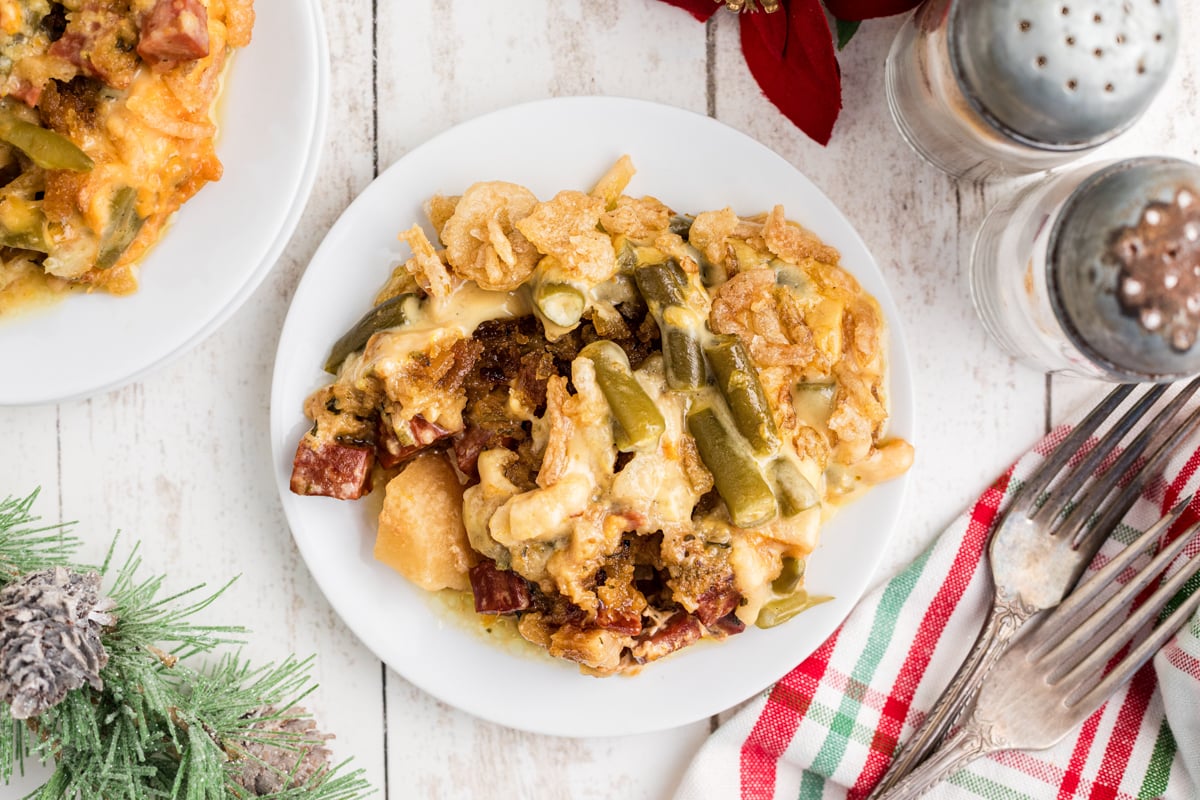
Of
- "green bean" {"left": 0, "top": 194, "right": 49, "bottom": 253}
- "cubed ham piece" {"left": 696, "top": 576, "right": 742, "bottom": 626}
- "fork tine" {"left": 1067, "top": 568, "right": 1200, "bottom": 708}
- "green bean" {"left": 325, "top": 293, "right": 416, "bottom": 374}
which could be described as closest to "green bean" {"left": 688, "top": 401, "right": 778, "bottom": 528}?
"cubed ham piece" {"left": 696, "top": 576, "right": 742, "bottom": 626}

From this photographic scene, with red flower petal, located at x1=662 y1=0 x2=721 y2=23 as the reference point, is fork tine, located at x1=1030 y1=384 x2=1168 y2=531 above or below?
below

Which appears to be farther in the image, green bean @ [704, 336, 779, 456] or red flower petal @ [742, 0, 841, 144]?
red flower petal @ [742, 0, 841, 144]

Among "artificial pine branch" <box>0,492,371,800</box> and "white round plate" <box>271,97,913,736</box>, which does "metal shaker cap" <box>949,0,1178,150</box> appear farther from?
"artificial pine branch" <box>0,492,371,800</box>

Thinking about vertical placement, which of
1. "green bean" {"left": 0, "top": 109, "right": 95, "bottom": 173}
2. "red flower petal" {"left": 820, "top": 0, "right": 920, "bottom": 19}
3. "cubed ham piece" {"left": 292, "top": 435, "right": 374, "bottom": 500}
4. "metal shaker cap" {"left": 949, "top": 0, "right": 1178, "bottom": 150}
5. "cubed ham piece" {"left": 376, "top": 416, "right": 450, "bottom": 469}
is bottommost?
"cubed ham piece" {"left": 292, "top": 435, "right": 374, "bottom": 500}

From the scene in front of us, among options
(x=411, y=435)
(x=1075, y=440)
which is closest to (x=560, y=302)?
(x=411, y=435)

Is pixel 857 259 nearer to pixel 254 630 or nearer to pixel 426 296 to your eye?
pixel 426 296
